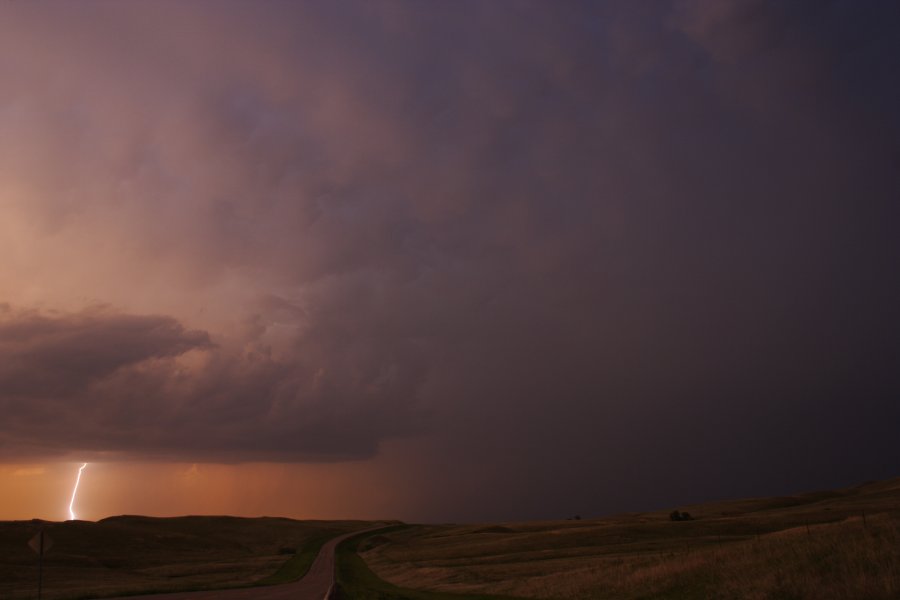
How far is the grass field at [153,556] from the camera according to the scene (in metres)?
52.8

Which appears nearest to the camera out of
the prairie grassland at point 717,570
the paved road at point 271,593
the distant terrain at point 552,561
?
the prairie grassland at point 717,570

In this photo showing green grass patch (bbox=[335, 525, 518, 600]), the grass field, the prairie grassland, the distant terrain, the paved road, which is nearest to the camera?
the prairie grassland

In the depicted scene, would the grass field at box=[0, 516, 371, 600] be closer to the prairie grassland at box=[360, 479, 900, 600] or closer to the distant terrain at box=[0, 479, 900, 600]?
the distant terrain at box=[0, 479, 900, 600]

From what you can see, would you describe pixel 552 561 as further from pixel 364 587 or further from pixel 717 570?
Answer: pixel 717 570

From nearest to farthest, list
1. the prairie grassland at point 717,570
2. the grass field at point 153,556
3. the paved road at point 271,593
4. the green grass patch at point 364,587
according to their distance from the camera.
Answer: the prairie grassland at point 717,570 < the green grass patch at point 364,587 < the paved road at point 271,593 < the grass field at point 153,556

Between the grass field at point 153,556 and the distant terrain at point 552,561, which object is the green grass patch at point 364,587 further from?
the grass field at point 153,556

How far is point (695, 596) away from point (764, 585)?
104 inches

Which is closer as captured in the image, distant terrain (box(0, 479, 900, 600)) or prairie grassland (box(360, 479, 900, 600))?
prairie grassland (box(360, 479, 900, 600))

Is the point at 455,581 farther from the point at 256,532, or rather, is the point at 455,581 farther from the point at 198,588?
the point at 256,532

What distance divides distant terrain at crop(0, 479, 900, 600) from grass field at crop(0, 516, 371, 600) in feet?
0.81

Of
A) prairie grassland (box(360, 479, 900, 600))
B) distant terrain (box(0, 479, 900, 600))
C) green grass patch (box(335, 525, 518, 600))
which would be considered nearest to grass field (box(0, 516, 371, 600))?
distant terrain (box(0, 479, 900, 600))

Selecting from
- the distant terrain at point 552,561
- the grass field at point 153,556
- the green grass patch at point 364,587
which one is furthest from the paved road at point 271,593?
the grass field at point 153,556

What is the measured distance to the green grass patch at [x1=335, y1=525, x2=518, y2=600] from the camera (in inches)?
1350

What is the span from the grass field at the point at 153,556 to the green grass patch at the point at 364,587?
4.40m
